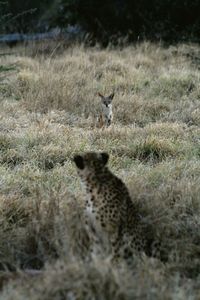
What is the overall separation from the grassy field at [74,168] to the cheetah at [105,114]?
150 mm

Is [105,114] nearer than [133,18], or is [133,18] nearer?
[105,114]

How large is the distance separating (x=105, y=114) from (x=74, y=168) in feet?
8.44

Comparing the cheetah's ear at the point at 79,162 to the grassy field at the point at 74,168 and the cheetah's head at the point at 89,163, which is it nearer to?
the cheetah's head at the point at 89,163

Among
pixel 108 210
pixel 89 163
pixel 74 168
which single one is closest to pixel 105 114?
pixel 74 168

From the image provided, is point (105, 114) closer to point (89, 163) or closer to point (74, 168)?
point (74, 168)

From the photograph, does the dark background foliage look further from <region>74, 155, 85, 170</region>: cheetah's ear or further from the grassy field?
<region>74, 155, 85, 170</region>: cheetah's ear

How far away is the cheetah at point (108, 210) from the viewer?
387 centimetres

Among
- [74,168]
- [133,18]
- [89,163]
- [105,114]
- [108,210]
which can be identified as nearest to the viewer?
[108,210]

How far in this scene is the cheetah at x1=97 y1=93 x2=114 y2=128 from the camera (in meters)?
8.03

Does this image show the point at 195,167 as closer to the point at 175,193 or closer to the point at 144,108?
the point at 175,193

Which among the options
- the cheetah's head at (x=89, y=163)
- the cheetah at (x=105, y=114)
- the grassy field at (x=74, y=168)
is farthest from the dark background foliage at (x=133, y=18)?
the cheetah's head at (x=89, y=163)

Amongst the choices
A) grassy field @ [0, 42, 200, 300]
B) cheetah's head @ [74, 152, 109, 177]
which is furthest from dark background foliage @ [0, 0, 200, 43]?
cheetah's head @ [74, 152, 109, 177]

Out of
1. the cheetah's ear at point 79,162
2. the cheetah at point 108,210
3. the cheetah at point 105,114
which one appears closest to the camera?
the cheetah at point 108,210

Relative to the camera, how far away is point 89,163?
13.2ft
